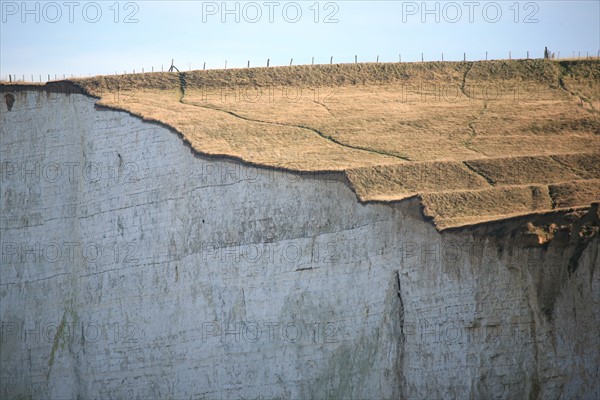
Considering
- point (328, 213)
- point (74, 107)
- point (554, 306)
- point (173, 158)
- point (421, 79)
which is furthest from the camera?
point (421, 79)

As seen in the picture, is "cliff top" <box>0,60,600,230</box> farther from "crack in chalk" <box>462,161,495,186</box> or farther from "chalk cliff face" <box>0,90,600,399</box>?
"chalk cliff face" <box>0,90,600,399</box>

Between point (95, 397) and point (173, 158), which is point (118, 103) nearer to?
point (173, 158)

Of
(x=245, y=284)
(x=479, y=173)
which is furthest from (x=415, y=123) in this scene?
(x=245, y=284)

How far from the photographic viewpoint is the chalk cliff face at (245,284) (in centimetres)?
3788

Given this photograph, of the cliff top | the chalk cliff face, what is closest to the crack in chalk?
the cliff top

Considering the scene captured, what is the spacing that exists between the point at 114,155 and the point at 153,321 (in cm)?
710

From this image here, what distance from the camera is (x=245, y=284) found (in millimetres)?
40469

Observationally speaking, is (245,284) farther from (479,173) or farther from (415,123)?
(415,123)

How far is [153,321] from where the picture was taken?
41938 millimetres

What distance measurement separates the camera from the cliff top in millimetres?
40531

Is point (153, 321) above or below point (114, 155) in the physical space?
below

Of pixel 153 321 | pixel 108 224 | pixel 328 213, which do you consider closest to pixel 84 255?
pixel 108 224

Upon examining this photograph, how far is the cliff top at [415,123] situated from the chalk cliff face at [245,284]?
1056 millimetres

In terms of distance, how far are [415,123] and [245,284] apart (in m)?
10.8
